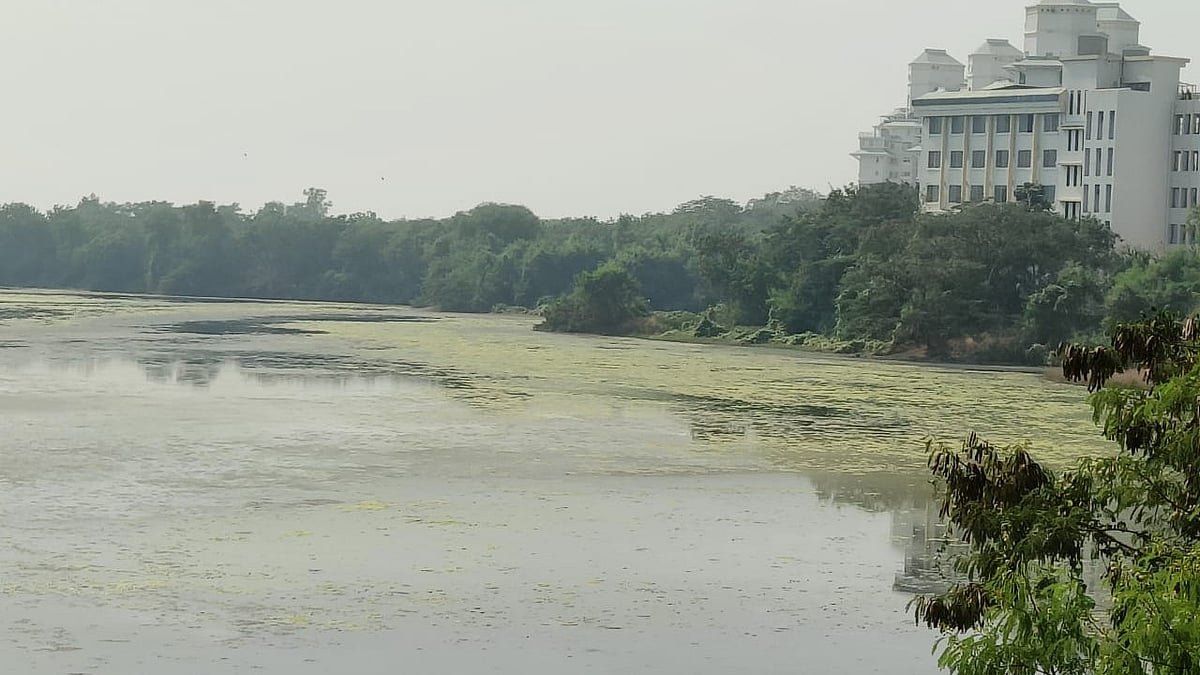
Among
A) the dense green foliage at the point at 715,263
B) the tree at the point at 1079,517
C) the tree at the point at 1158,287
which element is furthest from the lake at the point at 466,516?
the dense green foliage at the point at 715,263

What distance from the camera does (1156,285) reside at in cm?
3525

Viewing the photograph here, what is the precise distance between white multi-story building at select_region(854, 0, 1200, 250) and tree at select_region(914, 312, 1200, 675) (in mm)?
38130

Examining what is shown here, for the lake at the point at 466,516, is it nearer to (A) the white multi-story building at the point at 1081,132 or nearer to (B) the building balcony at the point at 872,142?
(A) the white multi-story building at the point at 1081,132

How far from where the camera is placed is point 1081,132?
46062mm

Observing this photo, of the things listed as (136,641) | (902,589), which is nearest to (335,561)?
(136,641)

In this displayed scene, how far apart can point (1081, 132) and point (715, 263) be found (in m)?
10.4

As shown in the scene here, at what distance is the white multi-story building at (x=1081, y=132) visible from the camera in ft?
148

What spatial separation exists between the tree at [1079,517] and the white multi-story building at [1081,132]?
3813 cm

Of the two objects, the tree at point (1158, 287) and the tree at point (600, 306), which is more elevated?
the tree at point (1158, 287)

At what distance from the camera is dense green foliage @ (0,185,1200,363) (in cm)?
3734

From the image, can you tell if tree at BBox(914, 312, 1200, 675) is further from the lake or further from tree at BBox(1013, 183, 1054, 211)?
tree at BBox(1013, 183, 1054, 211)

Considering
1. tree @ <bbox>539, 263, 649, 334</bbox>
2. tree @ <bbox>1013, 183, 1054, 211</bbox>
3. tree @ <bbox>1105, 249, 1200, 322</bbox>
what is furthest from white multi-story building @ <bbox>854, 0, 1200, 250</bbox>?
tree @ <bbox>539, 263, 649, 334</bbox>

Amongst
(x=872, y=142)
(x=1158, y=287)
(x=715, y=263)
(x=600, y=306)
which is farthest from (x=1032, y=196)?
(x=872, y=142)

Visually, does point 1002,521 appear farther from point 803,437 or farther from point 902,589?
point 803,437
